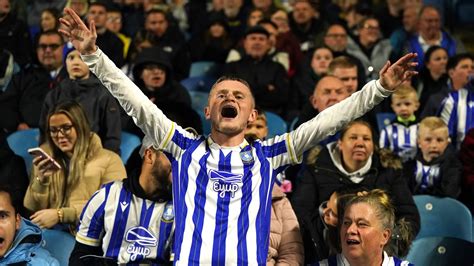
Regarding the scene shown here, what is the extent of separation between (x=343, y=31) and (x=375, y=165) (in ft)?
13.1

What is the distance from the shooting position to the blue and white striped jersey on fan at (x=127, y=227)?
17.9ft

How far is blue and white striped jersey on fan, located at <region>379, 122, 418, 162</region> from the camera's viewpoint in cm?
801

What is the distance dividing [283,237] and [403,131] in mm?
2921

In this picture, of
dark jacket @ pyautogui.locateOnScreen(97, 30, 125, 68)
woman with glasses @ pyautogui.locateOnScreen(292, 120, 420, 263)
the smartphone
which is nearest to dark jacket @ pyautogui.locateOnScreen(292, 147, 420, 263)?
woman with glasses @ pyautogui.locateOnScreen(292, 120, 420, 263)

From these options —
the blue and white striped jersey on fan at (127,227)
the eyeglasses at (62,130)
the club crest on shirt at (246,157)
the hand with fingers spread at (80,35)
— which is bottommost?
the blue and white striped jersey on fan at (127,227)

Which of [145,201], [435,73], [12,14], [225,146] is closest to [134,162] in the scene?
[145,201]

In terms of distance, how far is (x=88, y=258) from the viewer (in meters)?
5.48

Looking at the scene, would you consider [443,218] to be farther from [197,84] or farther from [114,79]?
[197,84]

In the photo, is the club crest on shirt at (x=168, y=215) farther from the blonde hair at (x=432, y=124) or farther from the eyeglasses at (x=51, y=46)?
the eyeglasses at (x=51, y=46)

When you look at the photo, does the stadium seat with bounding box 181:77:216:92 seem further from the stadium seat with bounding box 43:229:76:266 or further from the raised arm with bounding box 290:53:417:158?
the raised arm with bounding box 290:53:417:158

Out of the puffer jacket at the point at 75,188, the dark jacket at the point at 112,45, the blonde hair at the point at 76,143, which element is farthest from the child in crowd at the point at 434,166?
the dark jacket at the point at 112,45

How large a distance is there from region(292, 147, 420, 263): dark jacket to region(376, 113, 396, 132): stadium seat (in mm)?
1976

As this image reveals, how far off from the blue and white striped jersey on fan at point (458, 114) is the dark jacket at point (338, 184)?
71.4 inches

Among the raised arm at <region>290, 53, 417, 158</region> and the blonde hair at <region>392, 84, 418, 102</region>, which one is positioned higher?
the blonde hair at <region>392, 84, 418, 102</region>
